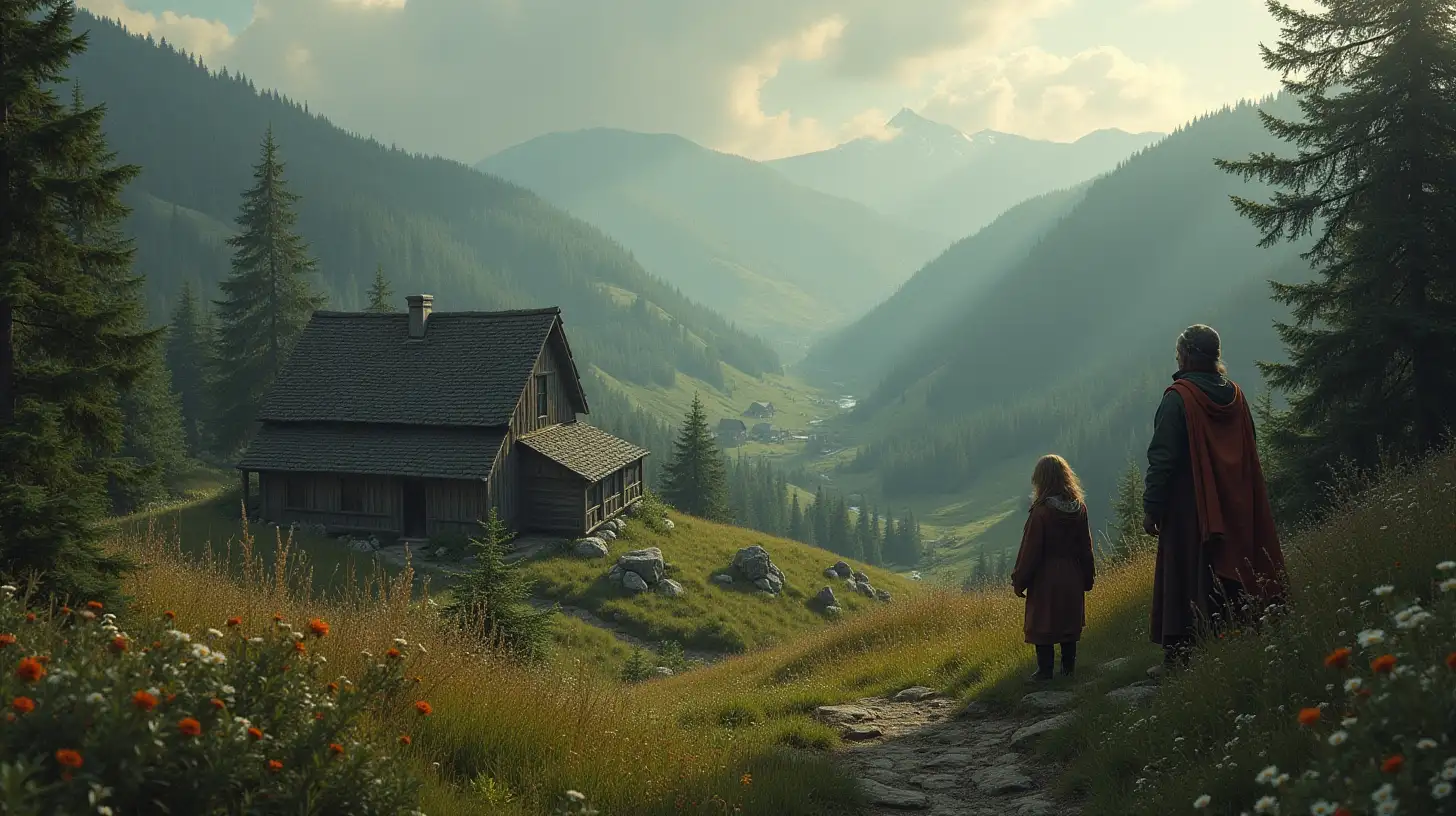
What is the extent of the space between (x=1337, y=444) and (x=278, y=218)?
46.6m

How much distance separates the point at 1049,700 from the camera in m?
8.96

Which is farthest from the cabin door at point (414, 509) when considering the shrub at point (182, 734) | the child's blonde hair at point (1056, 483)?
the shrub at point (182, 734)

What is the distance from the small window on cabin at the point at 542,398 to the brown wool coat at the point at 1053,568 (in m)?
28.5

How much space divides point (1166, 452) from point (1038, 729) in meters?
2.71

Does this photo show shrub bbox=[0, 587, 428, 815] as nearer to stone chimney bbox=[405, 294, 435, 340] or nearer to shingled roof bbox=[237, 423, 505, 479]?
shingled roof bbox=[237, 423, 505, 479]

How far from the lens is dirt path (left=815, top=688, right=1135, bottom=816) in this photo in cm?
664

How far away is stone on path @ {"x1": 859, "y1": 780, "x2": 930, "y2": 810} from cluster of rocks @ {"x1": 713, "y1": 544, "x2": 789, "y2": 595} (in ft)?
88.4

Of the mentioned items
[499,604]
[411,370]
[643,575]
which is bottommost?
[643,575]

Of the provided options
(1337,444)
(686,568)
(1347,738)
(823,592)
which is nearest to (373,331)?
(686,568)

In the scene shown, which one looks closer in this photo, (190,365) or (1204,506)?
(1204,506)

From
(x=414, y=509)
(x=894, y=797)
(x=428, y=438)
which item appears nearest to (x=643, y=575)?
(x=414, y=509)

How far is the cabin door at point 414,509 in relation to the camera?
33.4 m

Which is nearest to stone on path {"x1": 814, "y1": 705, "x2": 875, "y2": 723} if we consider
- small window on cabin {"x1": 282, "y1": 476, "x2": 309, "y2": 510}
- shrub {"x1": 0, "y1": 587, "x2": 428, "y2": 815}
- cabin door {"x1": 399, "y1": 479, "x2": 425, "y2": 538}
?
shrub {"x1": 0, "y1": 587, "x2": 428, "y2": 815}

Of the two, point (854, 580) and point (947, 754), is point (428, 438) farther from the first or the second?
point (947, 754)
